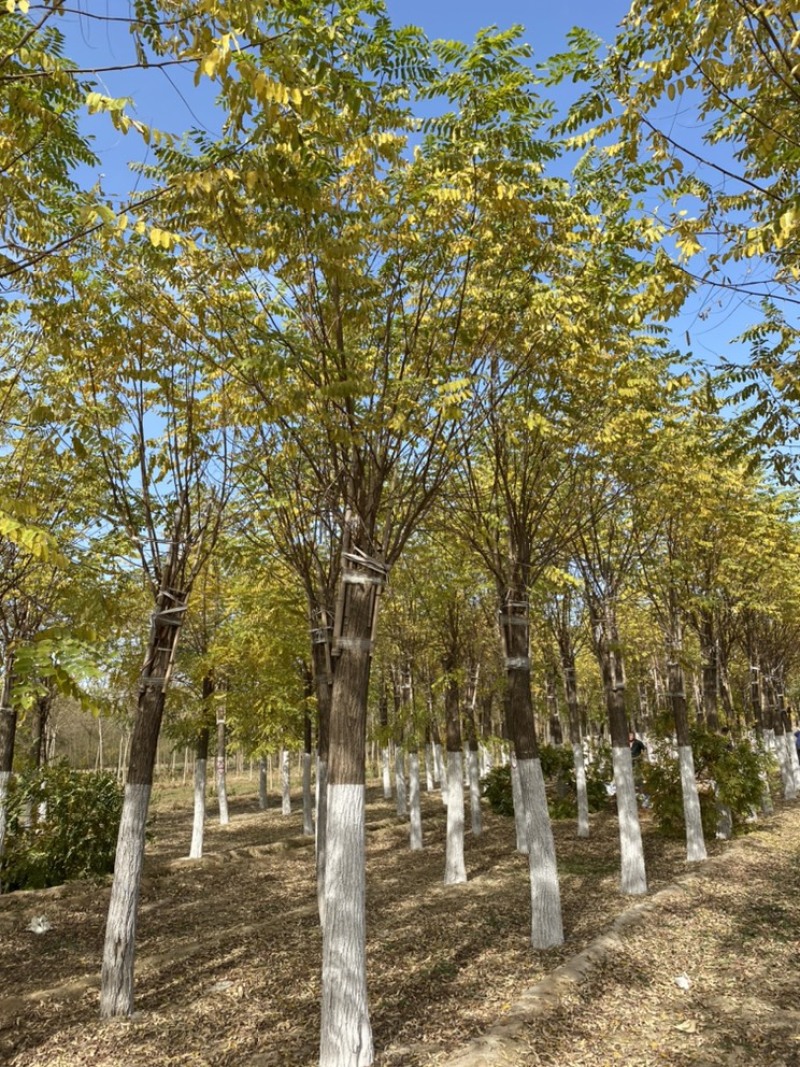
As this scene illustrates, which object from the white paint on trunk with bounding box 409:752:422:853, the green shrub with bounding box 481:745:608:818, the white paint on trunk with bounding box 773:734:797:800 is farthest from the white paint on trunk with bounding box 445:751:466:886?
the white paint on trunk with bounding box 773:734:797:800

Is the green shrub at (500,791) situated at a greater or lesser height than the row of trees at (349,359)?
lesser

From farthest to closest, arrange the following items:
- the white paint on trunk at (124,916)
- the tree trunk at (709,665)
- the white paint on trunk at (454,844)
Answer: the tree trunk at (709,665), the white paint on trunk at (454,844), the white paint on trunk at (124,916)

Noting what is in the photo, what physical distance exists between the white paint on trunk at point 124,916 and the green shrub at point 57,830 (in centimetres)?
776

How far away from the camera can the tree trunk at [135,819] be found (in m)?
7.57

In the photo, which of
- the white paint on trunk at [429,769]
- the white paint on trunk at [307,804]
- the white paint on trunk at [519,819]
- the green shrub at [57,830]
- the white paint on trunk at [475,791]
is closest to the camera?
the green shrub at [57,830]

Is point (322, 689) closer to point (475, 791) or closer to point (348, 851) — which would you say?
point (348, 851)

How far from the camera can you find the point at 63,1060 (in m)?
6.56

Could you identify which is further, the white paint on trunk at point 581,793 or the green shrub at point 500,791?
the green shrub at point 500,791

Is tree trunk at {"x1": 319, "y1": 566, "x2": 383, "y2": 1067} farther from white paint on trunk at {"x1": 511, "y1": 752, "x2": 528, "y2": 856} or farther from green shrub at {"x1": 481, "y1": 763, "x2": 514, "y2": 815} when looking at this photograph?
green shrub at {"x1": 481, "y1": 763, "x2": 514, "y2": 815}

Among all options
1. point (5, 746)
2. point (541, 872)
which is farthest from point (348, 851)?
point (5, 746)

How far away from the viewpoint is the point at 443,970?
834cm

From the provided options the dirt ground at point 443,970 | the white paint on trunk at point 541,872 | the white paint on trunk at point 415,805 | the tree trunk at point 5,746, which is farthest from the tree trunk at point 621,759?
the tree trunk at point 5,746

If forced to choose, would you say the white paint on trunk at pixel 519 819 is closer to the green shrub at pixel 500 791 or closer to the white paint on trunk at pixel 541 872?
the white paint on trunk at pixel 541 872

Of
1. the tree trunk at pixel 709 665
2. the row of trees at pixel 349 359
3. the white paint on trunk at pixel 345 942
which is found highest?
the row of trees at pixel 349 359
